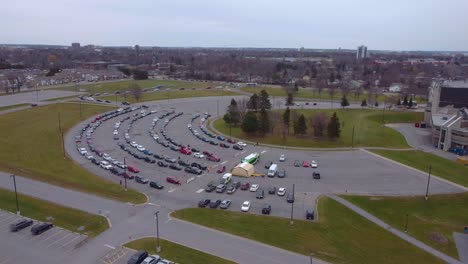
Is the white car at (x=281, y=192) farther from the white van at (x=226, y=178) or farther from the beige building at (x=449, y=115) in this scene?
the beige building at (x=449, y=115)

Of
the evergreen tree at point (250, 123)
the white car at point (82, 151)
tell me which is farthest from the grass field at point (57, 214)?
the evergreen tree at point (250, 123)

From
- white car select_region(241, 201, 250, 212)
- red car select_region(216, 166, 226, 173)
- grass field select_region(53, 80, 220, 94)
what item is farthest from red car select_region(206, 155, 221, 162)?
grass field select_region(53, 80, 220, 94)

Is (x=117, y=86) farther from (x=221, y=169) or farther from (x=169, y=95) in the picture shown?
(x=221, y=169)

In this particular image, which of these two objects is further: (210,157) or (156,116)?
(156,116)

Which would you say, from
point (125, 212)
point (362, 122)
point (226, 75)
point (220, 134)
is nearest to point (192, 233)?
point (125, 212)

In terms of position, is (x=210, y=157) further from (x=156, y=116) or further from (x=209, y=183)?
(x=156, y=116)

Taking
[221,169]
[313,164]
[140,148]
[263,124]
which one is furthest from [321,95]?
[221,169]

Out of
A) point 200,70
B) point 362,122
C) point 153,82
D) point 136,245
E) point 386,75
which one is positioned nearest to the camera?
point 136,245
